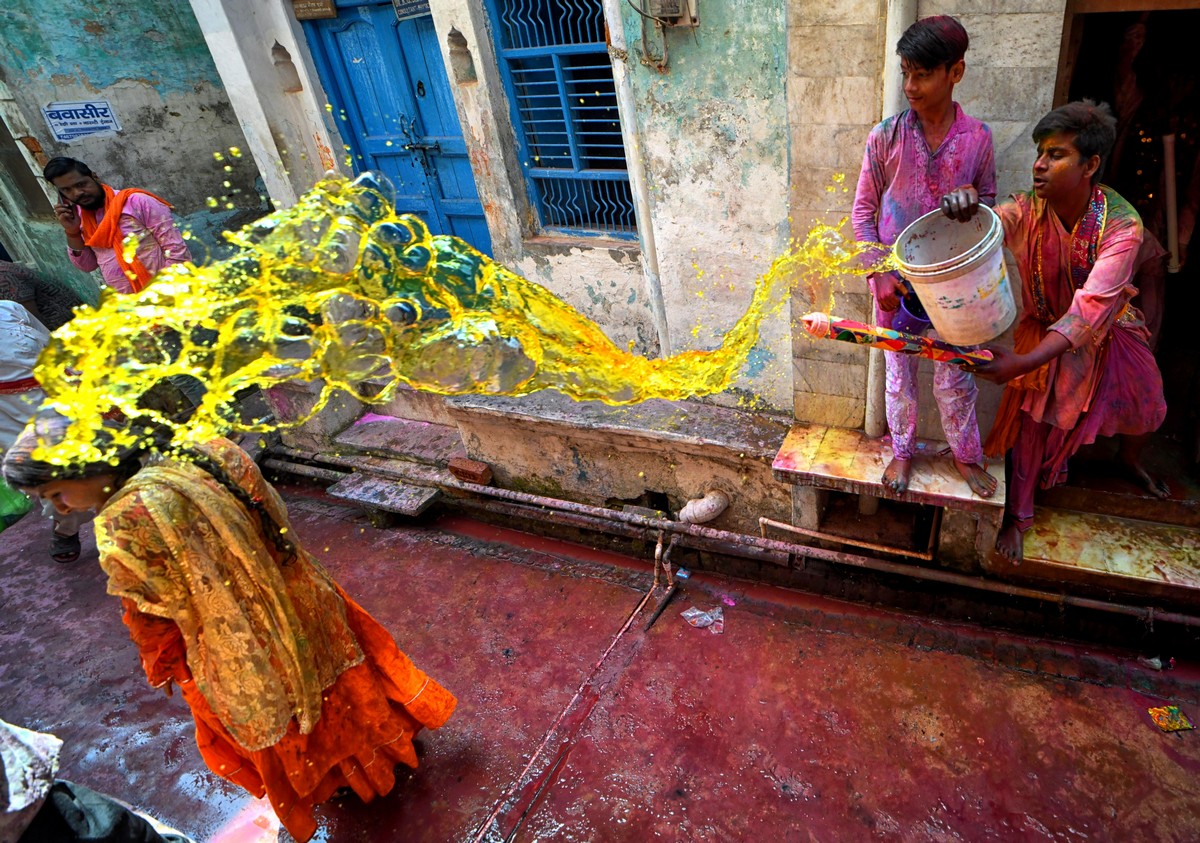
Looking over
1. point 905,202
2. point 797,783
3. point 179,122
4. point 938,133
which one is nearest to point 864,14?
point 938,133

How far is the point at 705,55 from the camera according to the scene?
3.57 m

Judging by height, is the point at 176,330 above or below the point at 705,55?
below

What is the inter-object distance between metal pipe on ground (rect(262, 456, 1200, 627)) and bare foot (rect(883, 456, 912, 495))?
1.92 ft

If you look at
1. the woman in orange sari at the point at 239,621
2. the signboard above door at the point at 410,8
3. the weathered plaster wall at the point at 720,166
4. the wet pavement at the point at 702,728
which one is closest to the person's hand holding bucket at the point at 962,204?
the weathered plaster wall at the point at 720,166

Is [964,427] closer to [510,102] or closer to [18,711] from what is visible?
[510,102]

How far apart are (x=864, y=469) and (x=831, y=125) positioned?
1.82m

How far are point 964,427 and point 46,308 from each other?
9.52 m

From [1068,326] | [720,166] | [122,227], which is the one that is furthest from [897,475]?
[122,227]

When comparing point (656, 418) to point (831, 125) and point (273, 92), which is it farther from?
point (273, 92)

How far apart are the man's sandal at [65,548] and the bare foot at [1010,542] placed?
7.05m

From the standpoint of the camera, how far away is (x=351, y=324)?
412 centimetres

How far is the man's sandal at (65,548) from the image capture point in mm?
5730

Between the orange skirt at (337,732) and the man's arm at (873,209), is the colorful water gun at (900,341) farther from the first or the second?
the orange skirt at (337,732)

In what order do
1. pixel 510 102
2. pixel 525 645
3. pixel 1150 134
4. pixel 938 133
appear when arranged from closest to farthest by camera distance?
pixel 938 133, pixel 1150 134, pixel 525 645, pixel 510 102
